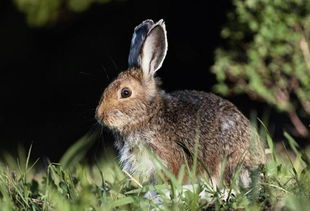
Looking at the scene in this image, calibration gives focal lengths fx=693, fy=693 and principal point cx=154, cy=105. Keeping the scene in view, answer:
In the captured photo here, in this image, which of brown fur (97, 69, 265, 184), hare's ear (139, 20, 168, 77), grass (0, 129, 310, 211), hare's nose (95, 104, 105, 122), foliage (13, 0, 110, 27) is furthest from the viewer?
foliage (13, 0, 110, 27)

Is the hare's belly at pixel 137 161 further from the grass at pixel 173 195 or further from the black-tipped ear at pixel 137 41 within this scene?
the black-tipped ear at pixel 137 41

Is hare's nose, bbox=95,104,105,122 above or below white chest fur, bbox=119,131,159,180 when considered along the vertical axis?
above

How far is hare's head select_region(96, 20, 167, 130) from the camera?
17.4 feet

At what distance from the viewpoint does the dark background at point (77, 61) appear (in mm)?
9891

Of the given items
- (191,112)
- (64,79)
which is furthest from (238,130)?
(64,79)

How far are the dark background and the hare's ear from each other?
12.6ft

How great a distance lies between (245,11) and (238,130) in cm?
259

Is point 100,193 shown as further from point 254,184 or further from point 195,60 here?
point 195,60

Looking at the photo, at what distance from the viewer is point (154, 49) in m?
5.49

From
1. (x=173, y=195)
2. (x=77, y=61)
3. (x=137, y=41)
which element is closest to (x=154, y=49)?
(x=137, y=41)

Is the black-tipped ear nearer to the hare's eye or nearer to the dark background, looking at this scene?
the hare's eye

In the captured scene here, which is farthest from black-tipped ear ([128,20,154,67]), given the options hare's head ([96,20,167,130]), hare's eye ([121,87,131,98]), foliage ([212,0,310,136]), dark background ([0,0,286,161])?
dark background ([0,0,286,161])

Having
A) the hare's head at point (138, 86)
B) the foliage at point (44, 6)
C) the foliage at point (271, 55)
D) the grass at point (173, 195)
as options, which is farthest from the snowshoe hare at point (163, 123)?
the foliage at point (44, 6)

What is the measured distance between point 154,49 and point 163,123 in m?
0.62
